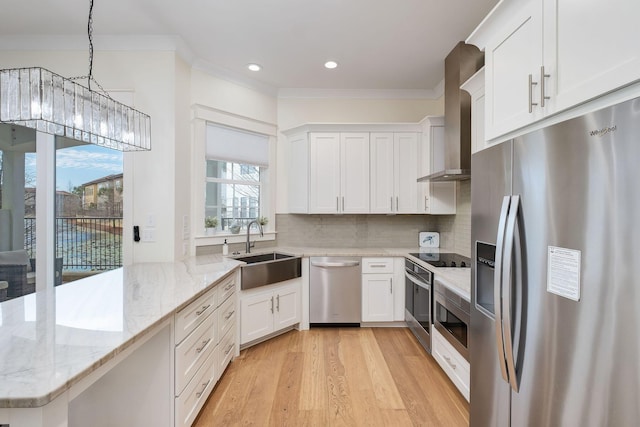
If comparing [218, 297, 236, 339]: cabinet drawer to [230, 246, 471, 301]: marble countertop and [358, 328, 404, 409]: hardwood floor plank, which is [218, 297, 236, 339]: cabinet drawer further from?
[358, 328, 404, 409]: hardwood floor plank

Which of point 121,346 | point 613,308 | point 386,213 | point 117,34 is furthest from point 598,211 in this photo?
point 117,34

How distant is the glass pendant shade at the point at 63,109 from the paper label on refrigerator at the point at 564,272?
7.36 ft

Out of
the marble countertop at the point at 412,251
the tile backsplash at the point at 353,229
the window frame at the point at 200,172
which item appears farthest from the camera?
the tile backsplash at the point at 353,229

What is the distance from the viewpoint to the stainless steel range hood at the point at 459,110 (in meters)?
2.70

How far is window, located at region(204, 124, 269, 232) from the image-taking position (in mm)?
3285

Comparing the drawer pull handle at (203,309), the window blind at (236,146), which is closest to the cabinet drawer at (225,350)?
the drawer pull handle at (203,309)

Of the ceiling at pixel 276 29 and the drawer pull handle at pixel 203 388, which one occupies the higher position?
the ceiling at pixel 276 29

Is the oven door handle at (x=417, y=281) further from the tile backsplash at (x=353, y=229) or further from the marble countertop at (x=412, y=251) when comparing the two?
the tile backsplash at (x=353, y=229)

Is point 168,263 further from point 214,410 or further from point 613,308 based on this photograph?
point 613,308

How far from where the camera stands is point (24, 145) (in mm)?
2572

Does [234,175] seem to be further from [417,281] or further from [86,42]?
[417,281]

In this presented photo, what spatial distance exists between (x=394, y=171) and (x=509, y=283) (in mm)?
2551

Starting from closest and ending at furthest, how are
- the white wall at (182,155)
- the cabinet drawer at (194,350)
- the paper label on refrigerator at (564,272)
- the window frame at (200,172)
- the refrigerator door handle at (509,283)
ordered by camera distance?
the paper label on refrigerator at (564,272), the refrigerator door handle at (509,283), the cabinet drawer at (194,350), the white wall at (182,155), the window frame at (200,172)

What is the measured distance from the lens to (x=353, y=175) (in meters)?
3.58
